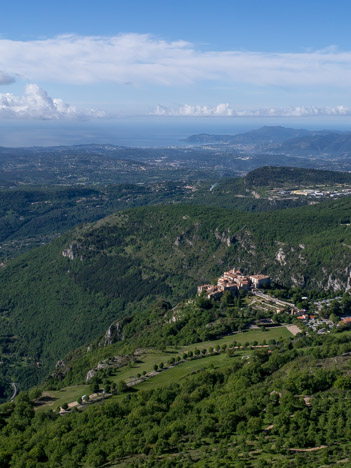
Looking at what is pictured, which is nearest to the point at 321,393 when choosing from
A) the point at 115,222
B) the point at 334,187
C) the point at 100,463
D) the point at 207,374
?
the point at 207,374

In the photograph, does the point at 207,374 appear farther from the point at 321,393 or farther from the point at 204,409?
the point at 321,393

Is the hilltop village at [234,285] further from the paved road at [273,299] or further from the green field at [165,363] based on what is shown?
the green field at [165,363]

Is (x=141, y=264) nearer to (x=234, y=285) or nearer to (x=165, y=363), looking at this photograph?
(x=234, y=285)

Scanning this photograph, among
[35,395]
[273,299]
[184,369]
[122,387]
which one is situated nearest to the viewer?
[122,387]

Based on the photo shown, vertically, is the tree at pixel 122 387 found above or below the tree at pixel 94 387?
above

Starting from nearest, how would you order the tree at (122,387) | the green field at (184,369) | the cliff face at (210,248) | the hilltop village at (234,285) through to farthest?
the tree at (122,387)
the green field at (184,369)
the hilltop village at (234,285)
the cliff face at (210,248)

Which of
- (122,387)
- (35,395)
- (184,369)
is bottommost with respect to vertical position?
(35,395)

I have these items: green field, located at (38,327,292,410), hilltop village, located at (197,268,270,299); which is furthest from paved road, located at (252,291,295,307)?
green field, located at (38,327,292,410)

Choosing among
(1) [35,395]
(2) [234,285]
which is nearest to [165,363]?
(1) [35,395]

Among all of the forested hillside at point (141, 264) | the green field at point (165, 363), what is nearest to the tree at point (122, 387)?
the green field at point (165, 363)
